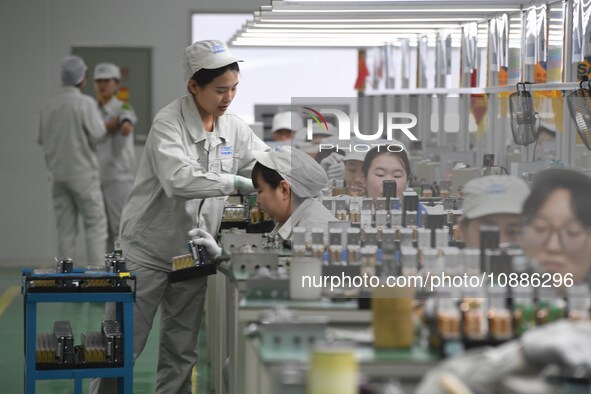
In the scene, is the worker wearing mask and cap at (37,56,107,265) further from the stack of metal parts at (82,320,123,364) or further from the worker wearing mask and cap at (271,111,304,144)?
the stack of metal parts at (82,320,123,364)

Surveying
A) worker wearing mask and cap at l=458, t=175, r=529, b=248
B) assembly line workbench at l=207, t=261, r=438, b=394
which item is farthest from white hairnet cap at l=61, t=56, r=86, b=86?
worker wearing mask and cap at l=458, t=175, r=529, b=248

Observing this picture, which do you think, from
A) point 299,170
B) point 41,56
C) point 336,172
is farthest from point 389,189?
point 41,56

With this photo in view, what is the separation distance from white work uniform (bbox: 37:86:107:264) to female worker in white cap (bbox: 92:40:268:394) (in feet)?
14.4

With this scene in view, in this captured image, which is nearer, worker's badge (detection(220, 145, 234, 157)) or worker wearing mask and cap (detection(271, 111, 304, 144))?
worker's badge (detection(220, 145, 234, 157))

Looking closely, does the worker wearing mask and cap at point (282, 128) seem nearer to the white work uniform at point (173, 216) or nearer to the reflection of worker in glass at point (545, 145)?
the reflection of worker in glass at point (545, 145)

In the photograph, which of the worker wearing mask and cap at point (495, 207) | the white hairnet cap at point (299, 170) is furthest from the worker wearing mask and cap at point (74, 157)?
the worker wearing mask and cap at point (495, 207)

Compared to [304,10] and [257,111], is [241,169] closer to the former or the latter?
[304,10]

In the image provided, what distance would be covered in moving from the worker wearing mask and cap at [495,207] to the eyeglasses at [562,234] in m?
0.06

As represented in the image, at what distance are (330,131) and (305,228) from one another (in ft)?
1.24

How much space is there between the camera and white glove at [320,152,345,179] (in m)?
4.49

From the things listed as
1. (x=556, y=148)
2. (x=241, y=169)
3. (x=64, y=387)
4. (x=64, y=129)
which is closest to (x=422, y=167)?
(x=241, y=169)

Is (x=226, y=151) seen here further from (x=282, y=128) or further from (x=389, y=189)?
(x=282, y=128)

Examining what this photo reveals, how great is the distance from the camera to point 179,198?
5.21 metres

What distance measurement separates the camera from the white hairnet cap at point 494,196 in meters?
3.83
